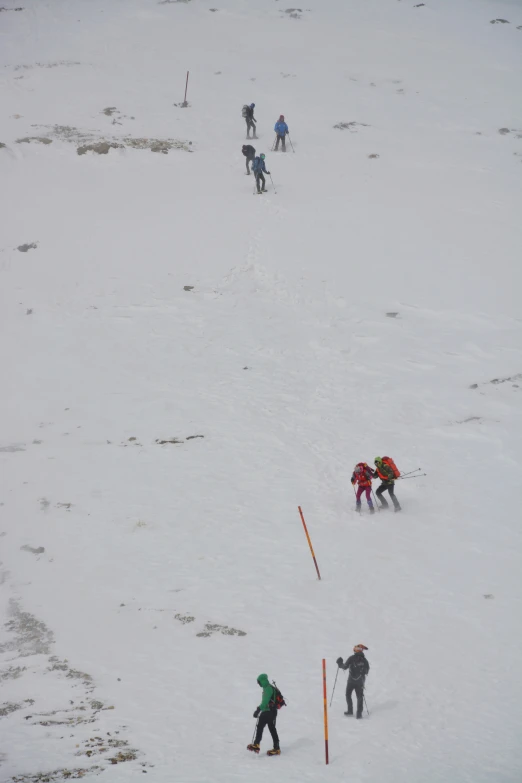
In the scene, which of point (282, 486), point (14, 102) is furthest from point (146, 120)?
point (282, 486)

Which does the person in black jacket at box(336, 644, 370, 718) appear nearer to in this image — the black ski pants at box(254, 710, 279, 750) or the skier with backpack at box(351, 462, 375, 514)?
the black ski pants at box(254, 710, 279, 750)

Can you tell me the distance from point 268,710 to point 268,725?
272 mm

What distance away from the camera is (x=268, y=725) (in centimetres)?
1088

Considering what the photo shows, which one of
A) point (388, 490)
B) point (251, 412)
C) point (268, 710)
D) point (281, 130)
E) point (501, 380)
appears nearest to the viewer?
point (268, 710)

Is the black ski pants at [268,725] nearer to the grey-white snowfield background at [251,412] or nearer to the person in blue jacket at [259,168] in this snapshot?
the grey-white snowfield background at [251,412]

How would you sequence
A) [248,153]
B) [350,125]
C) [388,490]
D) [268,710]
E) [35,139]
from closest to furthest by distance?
[268,710] < [388,490] < [248,153] < [35,139] < [350,125]

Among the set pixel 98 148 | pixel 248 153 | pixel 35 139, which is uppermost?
pixel 35 139

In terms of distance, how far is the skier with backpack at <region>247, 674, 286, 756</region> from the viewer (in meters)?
10.8

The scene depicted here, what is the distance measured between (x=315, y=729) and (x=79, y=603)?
5798mm

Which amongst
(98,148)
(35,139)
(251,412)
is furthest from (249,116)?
(251,412)

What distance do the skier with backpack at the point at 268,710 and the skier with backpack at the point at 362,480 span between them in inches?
312

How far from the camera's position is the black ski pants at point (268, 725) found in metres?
10.8

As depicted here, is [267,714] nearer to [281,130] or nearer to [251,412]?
[251,412]

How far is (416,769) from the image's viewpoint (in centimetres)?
1062
